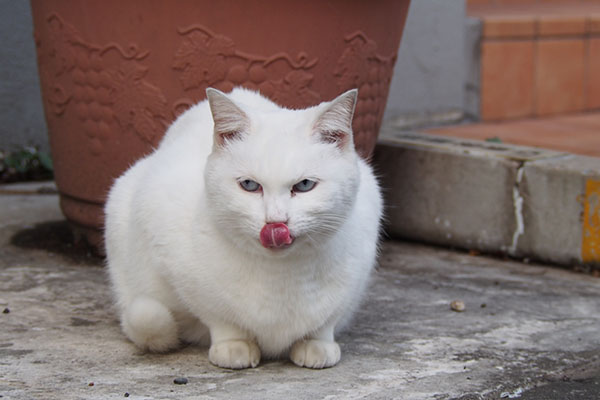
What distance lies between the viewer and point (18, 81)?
413cm

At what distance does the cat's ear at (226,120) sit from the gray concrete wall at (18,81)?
8.07ft

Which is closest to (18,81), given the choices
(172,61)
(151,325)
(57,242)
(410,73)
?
(57,242)

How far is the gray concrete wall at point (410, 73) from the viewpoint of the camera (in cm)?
411

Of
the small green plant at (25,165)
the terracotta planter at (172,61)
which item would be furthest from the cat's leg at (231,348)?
the small green plant at (25,165)

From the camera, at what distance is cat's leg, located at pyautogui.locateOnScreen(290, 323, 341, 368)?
216 cm

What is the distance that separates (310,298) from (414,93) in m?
2.91

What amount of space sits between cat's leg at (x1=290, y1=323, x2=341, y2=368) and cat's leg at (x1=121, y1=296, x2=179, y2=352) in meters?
0.32

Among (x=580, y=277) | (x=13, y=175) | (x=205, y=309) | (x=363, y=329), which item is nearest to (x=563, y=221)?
(x=580, y=277)

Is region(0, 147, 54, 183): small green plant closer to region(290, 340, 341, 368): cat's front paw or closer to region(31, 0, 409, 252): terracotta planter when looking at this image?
region(31, 0, 409, 252): terracotta planter

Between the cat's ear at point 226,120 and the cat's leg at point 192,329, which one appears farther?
the cat's leg at point 192,329

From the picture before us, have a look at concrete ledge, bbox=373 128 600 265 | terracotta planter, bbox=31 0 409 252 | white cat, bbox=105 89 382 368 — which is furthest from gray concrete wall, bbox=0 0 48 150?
white cat, bbox=105 89 382 368

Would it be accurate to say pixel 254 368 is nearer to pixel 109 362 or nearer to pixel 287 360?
pixel 287 360

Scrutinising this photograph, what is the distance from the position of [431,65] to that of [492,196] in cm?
161

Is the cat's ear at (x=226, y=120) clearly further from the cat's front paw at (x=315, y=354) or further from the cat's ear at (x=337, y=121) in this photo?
the cat's front paw at (x=315, y=354)
